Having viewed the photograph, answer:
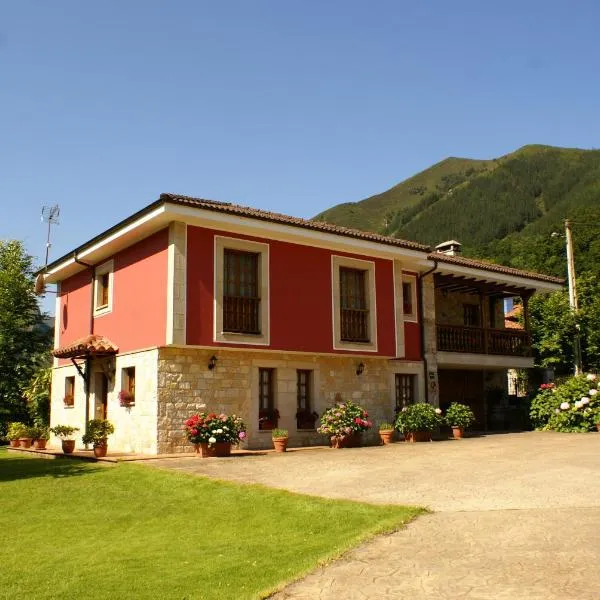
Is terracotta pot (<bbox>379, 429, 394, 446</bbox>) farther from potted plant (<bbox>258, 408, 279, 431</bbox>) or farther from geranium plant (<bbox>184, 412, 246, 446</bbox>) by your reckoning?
geranium plant (<bbox>184, 412, 246, 446</bbox>)

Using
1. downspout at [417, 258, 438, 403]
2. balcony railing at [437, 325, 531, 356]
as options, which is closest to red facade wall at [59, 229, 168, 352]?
downspout at [417, 258, 438, 403]

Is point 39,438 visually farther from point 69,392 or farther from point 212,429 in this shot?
point 212,429

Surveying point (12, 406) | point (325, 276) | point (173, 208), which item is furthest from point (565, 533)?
point (12, 406)

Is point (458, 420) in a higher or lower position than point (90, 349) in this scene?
lower

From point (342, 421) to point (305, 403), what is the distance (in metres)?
1.50

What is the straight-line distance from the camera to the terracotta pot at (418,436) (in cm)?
1866

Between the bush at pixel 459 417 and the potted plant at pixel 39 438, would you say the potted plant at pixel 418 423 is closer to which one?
the bush at pixel 459 417

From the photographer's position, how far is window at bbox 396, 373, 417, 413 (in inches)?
812

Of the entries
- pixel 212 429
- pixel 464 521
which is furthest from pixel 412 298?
pixel 464 521

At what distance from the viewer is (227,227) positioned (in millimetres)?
16281

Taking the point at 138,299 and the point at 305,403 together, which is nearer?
the point at 138,299

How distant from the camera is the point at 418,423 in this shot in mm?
18562

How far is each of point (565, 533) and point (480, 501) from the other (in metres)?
1.85

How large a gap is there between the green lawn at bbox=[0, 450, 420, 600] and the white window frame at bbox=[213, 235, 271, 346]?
4.58m
